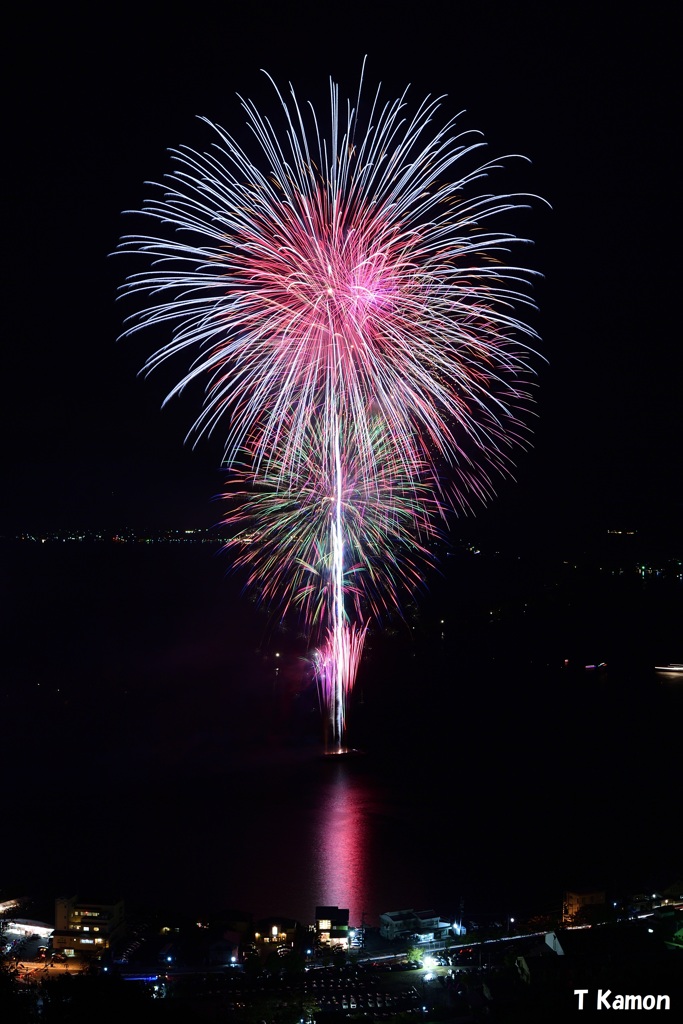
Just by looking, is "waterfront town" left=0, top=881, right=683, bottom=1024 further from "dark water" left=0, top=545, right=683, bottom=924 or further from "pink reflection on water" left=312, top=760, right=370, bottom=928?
"dark water" left=0, top=545, right=683, bottom=924

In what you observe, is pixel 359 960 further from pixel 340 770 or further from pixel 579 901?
pixel 340 770

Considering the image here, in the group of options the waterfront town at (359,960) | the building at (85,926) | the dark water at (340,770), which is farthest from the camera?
the dark water at (340,770)

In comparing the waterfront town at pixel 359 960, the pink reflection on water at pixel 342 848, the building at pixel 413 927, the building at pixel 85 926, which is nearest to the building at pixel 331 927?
the waterfront town at pixel 359 960

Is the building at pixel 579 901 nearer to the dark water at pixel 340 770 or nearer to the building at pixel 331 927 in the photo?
the dark water at pixel 340 770

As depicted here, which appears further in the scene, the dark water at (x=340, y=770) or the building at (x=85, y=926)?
the dark water at (x=340, y=770)

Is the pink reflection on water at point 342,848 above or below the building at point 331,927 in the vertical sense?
below

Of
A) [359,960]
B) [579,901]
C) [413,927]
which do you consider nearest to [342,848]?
[579,901]

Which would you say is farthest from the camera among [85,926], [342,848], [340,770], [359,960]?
[340,770]
